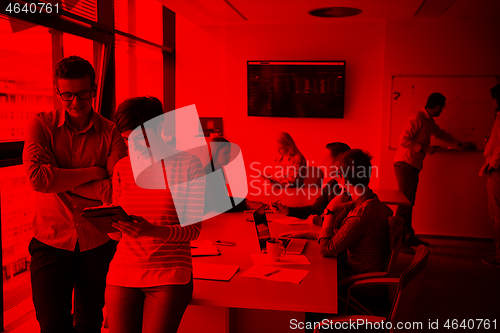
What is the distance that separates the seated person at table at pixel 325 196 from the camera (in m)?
3.39

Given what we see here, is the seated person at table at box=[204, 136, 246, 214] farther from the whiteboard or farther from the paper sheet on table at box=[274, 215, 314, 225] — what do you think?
the whiteboard

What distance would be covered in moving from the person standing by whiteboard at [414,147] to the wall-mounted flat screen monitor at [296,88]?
0.90m

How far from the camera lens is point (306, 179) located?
453 cm

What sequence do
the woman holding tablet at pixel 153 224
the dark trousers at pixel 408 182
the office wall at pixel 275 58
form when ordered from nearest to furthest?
the woman holding tablet at pixel 153 224 < the dark trousers at pixel 408 182 < the office wall at pixel 275 58

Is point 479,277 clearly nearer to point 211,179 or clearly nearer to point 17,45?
point 211,179

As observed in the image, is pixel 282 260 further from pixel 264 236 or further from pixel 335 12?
pixel 335 12

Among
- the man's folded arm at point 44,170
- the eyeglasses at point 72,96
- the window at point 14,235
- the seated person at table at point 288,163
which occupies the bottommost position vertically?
the window at point 14,235

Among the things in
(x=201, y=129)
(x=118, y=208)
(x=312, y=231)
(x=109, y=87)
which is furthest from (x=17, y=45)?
(x=201, y=129)

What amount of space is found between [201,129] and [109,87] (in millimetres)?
1977

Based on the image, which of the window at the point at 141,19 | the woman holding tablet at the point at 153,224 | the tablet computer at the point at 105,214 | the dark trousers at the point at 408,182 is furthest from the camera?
the dark trousers at the point at 408,182

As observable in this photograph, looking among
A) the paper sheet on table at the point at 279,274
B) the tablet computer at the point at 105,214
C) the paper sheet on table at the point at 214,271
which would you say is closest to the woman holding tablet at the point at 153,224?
the tablet computer at the point at 105,214

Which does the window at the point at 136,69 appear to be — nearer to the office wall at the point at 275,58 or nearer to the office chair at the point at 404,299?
the office wall at the point at 275,58

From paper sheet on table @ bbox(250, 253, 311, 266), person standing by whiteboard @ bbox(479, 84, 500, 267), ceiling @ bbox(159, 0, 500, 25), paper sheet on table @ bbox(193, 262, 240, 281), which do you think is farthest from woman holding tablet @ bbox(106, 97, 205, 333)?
person standing by whiteboard @ bbox(479, 84, 500, 267)

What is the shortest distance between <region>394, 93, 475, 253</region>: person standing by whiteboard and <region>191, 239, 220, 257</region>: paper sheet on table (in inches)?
122
